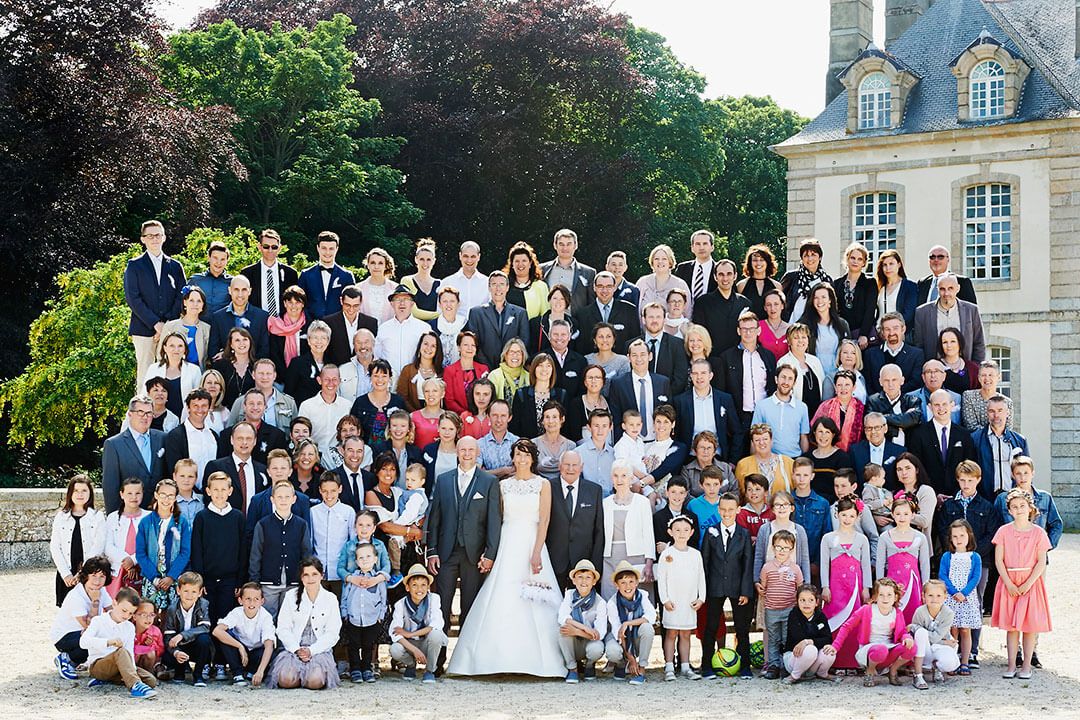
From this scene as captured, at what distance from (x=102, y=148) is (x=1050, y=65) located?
628 inches

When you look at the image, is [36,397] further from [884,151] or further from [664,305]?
[884,151]

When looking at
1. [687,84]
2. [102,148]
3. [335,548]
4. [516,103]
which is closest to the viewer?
[335,548]

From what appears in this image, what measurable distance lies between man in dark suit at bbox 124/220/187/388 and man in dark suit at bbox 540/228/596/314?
284cm

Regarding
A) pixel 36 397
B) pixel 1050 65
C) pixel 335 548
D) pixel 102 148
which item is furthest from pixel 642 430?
pixel 1050 65

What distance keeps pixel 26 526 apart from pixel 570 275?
24.4 feet

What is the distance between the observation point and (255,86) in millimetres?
25484

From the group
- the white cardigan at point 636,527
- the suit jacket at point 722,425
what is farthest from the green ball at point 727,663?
the suit jacket at point 722,425

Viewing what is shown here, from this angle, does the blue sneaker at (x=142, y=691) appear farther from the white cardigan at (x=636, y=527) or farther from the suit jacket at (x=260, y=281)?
the suit jacket at (x=260, y=281)

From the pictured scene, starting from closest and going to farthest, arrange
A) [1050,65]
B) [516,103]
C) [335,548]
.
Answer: [335,548] < [1050,65] < [516,103]

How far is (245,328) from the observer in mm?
10234

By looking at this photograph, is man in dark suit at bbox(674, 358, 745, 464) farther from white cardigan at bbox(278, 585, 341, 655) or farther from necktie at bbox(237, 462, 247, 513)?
necktie at bbox(237, 462, 247, 513)

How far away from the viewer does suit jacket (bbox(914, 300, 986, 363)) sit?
10.6 metres

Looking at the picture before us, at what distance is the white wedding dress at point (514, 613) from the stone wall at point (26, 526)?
7522 mm

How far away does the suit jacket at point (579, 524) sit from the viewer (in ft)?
30.5
